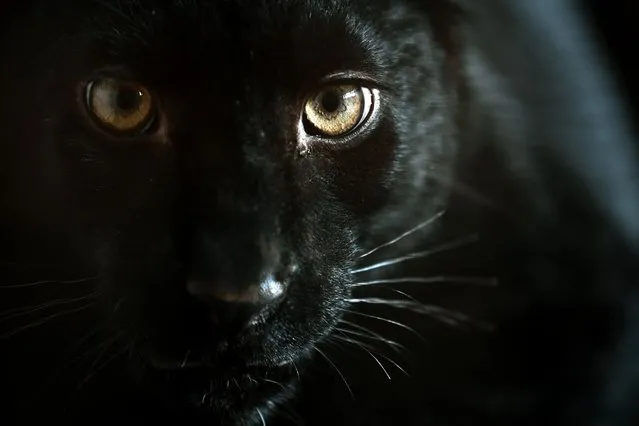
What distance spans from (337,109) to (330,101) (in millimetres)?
12

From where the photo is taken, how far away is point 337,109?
899 mm

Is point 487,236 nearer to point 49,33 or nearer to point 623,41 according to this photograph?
point 623,41

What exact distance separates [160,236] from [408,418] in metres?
0.40

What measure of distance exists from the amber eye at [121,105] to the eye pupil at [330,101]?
16 centimetres

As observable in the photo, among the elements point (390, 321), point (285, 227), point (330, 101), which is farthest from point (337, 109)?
point (390, 321)

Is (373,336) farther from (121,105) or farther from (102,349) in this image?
(121,105)

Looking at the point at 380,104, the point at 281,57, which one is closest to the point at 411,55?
the point at 380,104

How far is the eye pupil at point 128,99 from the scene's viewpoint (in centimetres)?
85

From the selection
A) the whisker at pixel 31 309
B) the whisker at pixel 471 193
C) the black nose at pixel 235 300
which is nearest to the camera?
the black nose at pixel 235 300

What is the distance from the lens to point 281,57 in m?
0.84

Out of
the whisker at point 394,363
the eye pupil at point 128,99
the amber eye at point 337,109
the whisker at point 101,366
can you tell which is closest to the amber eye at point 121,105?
the eye pupil at point 128,99

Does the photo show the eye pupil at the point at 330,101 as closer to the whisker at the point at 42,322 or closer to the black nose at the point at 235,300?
the black nose at the point at 235,300

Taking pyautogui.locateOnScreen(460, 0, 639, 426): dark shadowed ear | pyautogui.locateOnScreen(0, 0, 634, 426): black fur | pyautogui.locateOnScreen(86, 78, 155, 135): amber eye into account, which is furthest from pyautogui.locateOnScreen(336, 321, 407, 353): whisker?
pyautogui.locateOnScreen(86, 78, 155, 135): amber eye

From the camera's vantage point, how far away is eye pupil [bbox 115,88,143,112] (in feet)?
2.78
